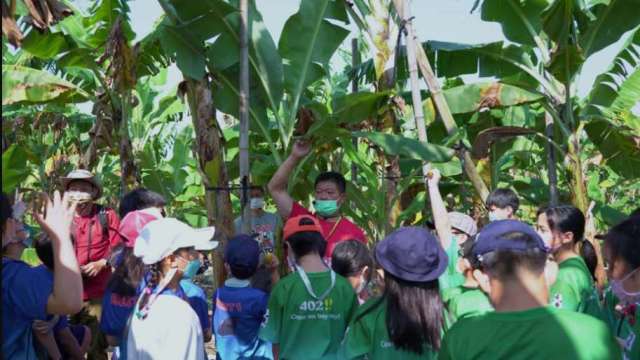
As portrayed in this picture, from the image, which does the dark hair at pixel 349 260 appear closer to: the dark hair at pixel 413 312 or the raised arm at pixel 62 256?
the dark hair at pixel 413 312

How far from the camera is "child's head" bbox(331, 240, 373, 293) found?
4.18 m

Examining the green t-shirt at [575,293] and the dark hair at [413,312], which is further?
the green t-shirt at [575,293]

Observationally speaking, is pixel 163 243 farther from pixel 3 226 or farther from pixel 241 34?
pixel 241 34

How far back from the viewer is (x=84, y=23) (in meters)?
9.43

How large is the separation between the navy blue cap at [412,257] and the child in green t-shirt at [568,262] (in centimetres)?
78

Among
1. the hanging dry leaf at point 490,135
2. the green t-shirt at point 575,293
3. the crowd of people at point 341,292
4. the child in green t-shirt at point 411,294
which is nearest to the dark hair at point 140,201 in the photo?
the crowd of people at point 341,292

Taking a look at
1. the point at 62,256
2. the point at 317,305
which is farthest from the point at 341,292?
the point at 62,256

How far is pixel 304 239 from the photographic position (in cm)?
396

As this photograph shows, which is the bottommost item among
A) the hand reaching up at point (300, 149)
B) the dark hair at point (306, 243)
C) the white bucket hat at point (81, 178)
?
the dark hair at point (306, 243)

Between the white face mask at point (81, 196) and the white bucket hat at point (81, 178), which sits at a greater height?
the white bucket hat at point (81, 178)

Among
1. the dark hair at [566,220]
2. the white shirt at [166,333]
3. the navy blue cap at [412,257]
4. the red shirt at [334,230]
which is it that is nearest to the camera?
the navy blue cap at [412,257]

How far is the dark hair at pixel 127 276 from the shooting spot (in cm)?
396

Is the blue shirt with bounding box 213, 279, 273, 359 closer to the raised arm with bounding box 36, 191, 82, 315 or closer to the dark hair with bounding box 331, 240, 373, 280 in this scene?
the dark hair with bounding box 331, 240, 373, 280

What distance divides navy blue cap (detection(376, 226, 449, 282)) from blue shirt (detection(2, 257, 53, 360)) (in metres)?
1.33
